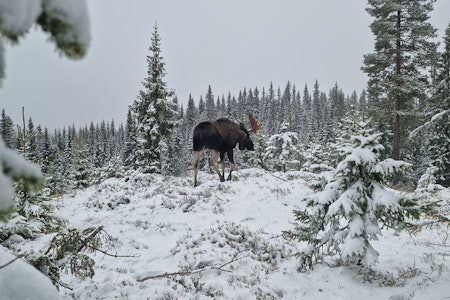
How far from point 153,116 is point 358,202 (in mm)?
22144

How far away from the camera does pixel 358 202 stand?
18.5 ft

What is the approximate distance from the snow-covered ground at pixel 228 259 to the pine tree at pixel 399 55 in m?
14.7

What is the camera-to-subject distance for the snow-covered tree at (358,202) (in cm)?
529

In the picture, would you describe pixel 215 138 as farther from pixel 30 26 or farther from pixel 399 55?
pixel 399 55

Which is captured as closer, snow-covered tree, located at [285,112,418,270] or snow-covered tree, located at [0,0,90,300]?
snow-covered tree, located at [0,0,90,300]

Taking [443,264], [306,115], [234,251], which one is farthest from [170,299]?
[306,115]

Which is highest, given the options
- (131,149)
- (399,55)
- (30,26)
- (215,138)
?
(399,55)

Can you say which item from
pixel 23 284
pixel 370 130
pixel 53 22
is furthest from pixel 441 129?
pixel 53 22

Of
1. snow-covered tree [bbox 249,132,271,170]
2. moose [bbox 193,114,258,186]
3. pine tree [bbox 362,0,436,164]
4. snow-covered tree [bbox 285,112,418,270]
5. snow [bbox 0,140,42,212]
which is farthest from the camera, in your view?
snow-covered tree [bbox 249,132,271,170]

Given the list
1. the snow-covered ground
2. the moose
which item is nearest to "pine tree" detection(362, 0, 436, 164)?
the moose

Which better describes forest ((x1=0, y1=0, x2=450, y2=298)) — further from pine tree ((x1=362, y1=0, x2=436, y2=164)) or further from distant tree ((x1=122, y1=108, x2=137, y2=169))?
distant tree ((x1=122, y1=108, x2=137, y2=169))

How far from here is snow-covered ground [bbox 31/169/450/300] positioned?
16.8 feet

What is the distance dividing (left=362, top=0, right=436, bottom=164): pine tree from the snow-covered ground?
1470cm

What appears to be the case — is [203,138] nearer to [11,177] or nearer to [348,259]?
[348,259]
